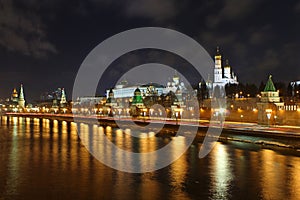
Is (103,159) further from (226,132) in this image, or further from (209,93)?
(209,93)

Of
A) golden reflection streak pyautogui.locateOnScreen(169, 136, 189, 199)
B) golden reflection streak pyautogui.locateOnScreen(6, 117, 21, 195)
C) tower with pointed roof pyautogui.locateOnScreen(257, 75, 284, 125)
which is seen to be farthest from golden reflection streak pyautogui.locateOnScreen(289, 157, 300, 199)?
tower with pointed roof pyautogui.locateOnScreen(257, 75, 284, 125)

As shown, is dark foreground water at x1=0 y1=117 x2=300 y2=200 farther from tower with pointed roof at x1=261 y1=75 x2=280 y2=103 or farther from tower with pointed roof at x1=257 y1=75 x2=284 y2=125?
tower with pointed roof at x1=261 y1=75 x2=280 y2=103

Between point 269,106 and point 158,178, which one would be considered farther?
point 269,106

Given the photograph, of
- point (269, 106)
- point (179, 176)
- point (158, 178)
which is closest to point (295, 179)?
point (179, 176)

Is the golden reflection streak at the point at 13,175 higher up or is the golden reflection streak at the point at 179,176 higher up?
the golden reflection streak at the point at 13,175

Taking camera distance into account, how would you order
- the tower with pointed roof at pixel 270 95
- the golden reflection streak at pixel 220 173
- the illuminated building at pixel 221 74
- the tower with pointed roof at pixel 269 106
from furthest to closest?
the illuminated building at pixel 221 74 → the tower with pointed roof at pixel 270 95 → the tower with pointed roof at pixel 269 106 → the golden reflection streak at pixel 220 173

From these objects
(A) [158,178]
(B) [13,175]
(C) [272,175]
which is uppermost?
(B) [13,175]

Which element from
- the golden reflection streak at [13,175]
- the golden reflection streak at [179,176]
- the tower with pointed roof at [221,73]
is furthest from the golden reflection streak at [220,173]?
the tower with pointed roof at [221,73]

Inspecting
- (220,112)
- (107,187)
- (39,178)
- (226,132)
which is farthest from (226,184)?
(220,112)

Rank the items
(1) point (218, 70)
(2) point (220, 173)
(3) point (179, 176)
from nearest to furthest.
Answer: (3) point (179, 176) < (2) point (220, 173) < (1) point (218, 70)

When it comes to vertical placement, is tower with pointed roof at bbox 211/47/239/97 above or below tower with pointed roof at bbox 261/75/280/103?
above

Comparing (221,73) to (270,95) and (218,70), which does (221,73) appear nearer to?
(218,70)

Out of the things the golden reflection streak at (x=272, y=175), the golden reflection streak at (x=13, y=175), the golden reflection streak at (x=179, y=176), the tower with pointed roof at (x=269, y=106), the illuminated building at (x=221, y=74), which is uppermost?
the illuminated building at (x=221, y=74)

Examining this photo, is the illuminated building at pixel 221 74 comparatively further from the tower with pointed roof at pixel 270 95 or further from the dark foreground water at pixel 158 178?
the dark foreground water at pixel 158 178
